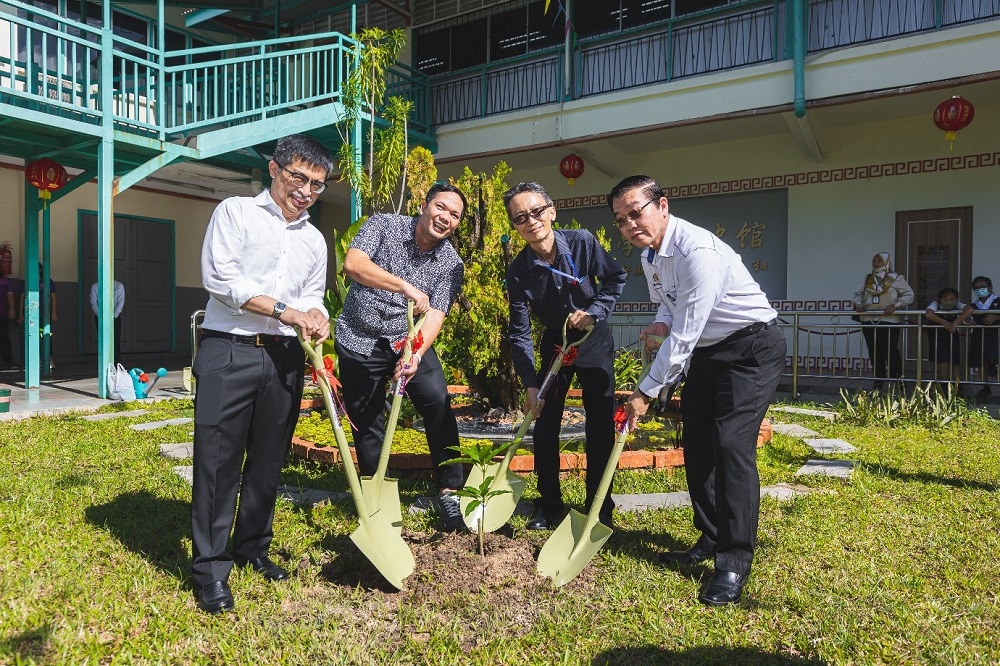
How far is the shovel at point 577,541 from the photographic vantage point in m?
2.58

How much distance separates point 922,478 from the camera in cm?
421

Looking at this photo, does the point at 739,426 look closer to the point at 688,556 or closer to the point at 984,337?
the point at 688,556

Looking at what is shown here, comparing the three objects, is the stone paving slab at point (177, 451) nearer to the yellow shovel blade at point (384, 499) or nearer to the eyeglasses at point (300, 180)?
the yellow shovel blade at point (384, 499)

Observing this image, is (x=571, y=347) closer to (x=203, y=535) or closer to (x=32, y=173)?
(x=203, y=535)

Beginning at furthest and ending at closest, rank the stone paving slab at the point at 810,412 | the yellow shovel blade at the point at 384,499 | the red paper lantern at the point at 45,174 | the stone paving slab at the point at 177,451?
the red paper lantern at the point at 45,174 < the stone paving slab at the point at 810,412 < the stone paving slab at the point at 177,451 < the yellow shovel blade at the point at 384,499

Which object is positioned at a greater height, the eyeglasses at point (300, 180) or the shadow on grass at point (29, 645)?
the eyeglasses at point (300, 180)

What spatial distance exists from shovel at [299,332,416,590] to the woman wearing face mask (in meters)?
6.64

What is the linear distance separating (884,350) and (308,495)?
7.03 meters

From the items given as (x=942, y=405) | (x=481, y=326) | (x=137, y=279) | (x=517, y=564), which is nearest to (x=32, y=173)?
(x=137, y=279)

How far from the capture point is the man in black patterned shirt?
305 centimetres

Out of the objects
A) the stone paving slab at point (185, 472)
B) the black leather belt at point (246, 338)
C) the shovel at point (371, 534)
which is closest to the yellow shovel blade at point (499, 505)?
the shovel at point (371, 534)

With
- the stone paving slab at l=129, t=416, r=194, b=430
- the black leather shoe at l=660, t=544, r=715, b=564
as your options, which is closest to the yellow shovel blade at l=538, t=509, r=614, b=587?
the black leather shoe at l=660, t=544, r=715, b=564

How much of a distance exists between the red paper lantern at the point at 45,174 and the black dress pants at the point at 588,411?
25.0 ft

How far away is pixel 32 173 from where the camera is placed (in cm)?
819
